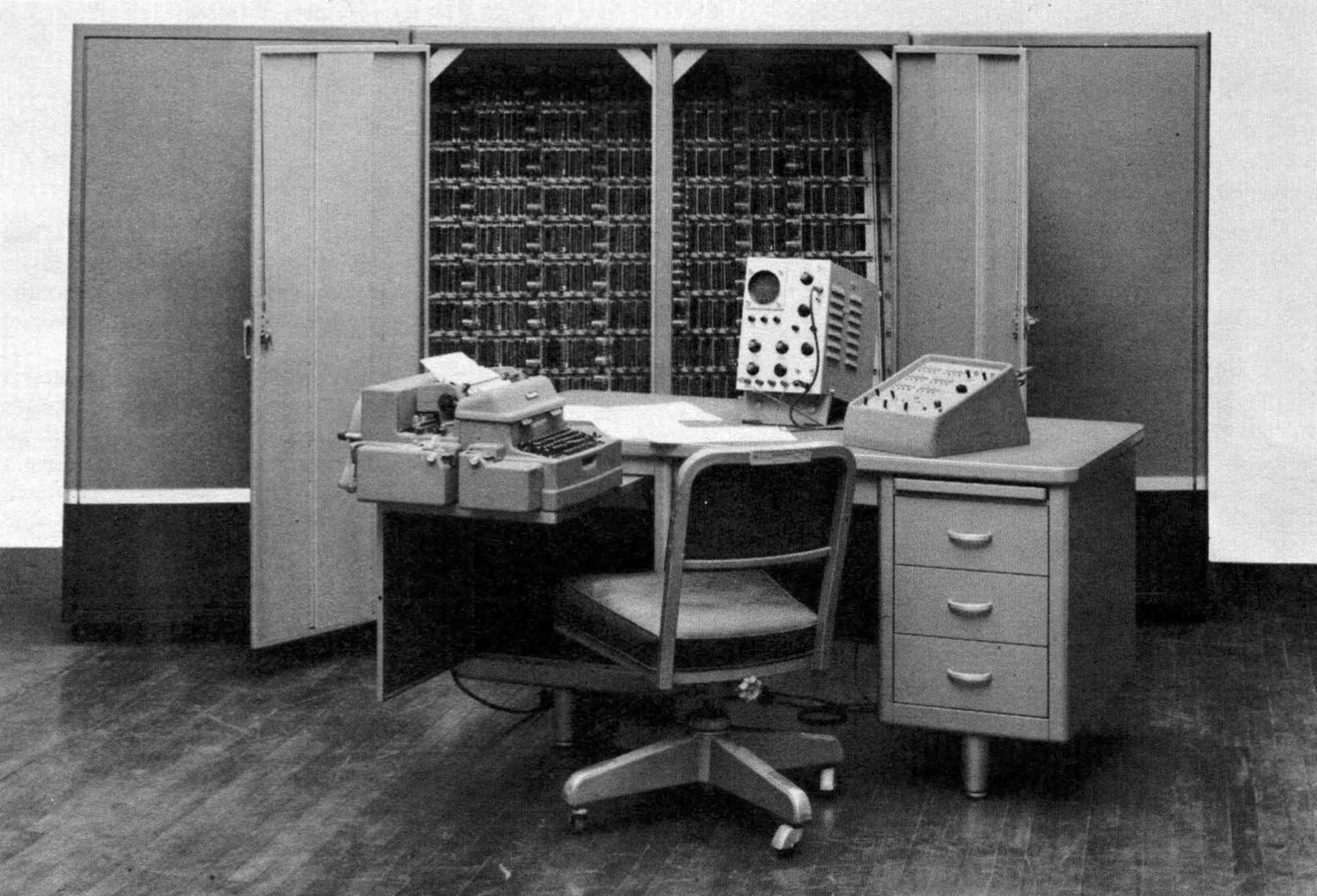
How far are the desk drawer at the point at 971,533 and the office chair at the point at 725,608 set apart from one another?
0.30 m

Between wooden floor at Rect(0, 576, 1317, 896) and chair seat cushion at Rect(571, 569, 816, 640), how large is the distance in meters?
0.45

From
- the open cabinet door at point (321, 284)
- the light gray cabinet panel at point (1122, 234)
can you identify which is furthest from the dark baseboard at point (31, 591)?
the light gray cabinet panel at point (1122, 234)

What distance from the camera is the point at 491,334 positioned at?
5234 mm

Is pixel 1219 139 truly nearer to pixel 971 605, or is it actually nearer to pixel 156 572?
pixel 971 605

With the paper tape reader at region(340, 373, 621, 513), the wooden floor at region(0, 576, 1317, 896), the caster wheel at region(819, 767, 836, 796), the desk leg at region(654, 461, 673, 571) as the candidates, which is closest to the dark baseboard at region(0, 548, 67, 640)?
the wooden floor at region(0, 576, 1317, 896)

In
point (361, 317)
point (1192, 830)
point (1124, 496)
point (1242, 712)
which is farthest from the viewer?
point (361, 317)

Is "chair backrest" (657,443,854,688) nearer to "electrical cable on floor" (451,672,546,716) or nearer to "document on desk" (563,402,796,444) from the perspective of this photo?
"document on desk" (563,402,796,444)

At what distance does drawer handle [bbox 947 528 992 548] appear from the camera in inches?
142

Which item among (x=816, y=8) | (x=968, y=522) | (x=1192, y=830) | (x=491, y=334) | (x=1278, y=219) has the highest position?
(x=816, y=8)

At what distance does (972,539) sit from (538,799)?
1.08m

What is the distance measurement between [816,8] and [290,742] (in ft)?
10.2

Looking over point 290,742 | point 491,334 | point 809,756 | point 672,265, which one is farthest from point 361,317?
point 809,756

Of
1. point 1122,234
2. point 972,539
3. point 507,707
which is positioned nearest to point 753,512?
point 972,539

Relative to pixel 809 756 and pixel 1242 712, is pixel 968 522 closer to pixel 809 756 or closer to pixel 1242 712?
pixel 809 756
